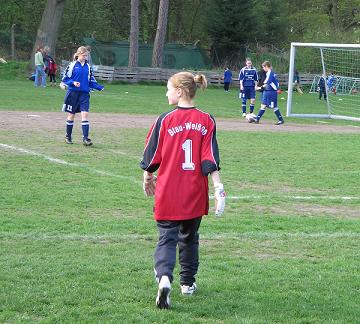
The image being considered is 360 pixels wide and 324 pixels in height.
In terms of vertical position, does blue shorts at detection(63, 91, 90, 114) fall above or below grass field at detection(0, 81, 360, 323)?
above

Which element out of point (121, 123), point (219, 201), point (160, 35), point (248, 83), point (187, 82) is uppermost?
point (160, 35)

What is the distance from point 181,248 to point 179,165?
717mm

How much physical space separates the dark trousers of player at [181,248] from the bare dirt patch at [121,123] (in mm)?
12893

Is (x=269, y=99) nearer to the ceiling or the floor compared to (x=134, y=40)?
nearer to the floor

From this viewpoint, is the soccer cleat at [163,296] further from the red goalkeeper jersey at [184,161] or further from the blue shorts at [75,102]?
the blue shorts at [75,102]

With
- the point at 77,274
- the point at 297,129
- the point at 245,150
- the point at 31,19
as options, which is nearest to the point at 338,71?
the point at 297,129

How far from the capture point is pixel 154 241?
812 cm

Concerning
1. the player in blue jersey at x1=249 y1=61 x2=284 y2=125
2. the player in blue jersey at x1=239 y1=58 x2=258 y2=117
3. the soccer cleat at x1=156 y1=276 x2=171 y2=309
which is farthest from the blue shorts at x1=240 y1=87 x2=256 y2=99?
the soccer cleat at x1=156 y1=276 x2=171 y2=309

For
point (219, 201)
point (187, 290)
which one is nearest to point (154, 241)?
point (187, 290)

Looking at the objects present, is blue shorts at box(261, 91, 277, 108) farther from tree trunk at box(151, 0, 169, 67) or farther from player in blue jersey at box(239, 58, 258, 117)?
tree trunk at box(151, 0, 169, 67)

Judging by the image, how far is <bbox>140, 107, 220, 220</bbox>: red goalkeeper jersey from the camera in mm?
6078

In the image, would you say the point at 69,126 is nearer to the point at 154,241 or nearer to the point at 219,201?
the point at 154,241

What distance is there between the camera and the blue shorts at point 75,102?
15.7 meters

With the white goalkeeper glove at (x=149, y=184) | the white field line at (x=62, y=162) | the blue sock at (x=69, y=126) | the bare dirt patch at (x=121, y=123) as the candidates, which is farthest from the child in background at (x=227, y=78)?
the white goalkeeper glove at (x=149, y=184)
